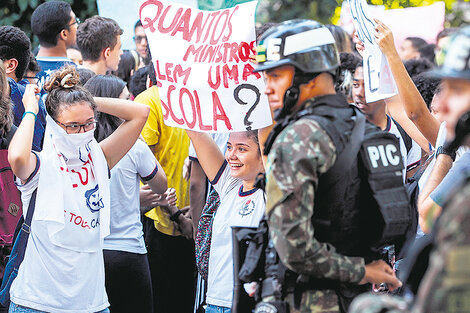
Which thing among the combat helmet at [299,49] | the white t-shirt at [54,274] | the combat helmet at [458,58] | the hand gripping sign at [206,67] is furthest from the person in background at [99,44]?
the combat helmet at [458,58]

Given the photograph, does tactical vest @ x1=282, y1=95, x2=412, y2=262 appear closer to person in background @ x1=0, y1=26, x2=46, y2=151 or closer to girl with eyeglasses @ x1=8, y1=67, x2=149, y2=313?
girl with eyeglasses @ x1=8, y1=67, x2=149, y2=313

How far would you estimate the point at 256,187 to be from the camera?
12.5ft

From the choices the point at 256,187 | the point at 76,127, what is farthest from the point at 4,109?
the point at 256,187

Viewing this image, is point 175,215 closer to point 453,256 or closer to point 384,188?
point 384,188

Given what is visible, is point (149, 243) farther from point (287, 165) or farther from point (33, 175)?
point (287, 165)

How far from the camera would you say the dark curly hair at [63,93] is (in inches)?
179

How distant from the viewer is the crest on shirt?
4375 mm

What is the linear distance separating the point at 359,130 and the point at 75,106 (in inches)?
78.5

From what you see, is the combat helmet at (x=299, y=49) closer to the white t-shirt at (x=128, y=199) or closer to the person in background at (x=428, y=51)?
the white t-shirt at (x=128, y=199)

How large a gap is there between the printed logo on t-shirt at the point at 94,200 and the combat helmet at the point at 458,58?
9.22 ft

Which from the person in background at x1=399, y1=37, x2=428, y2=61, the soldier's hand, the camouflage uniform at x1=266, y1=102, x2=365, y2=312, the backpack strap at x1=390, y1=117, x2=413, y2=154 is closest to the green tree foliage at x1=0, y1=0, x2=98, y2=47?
the person in background at x1=399, y1=37, x2=428, y2=61

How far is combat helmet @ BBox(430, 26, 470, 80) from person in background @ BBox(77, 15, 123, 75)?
5.12 m

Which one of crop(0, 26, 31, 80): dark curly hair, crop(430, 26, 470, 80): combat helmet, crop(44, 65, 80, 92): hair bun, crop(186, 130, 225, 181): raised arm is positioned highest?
crop(430, 26, 470, 80): combat helmet

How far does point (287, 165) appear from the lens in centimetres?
311
